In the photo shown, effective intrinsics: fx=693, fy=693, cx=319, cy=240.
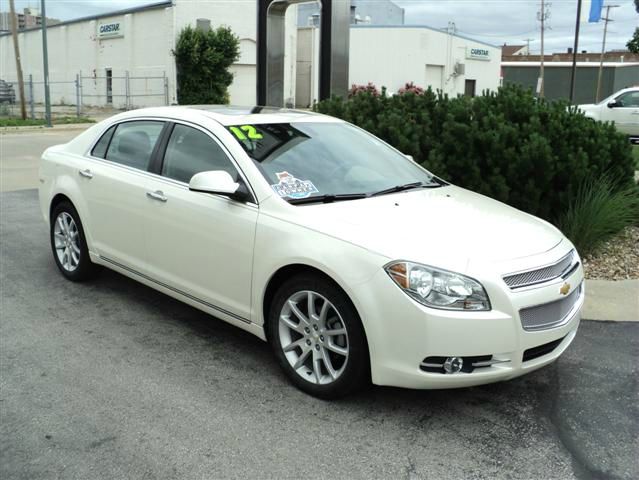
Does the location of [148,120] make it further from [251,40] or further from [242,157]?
[251,40]

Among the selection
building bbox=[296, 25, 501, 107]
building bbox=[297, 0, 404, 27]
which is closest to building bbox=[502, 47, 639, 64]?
building bbox=[297, 0, 404, 27]

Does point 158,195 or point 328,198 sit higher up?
point 328,198

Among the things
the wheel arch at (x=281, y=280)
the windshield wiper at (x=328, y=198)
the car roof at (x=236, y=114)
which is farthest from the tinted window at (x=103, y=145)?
the wheel arch at (x=281, y=280)

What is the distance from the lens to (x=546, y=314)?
372cm

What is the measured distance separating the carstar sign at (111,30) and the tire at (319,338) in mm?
39045

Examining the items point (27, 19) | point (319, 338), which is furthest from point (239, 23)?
point (27, 19)

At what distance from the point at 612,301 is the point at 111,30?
39376 mm

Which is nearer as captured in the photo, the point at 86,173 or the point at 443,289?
the point at 443,289

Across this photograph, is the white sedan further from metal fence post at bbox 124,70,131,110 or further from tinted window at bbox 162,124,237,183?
metal fence post at bbox 124,70,131,110

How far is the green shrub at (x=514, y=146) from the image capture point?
6844mm

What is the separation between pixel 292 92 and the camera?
42.2 meters

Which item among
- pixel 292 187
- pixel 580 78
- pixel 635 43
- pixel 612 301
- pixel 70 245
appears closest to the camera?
pixel 292 187

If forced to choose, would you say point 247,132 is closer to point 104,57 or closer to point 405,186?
point 405,186

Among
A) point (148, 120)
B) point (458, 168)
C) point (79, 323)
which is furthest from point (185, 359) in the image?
point (458, 168)
